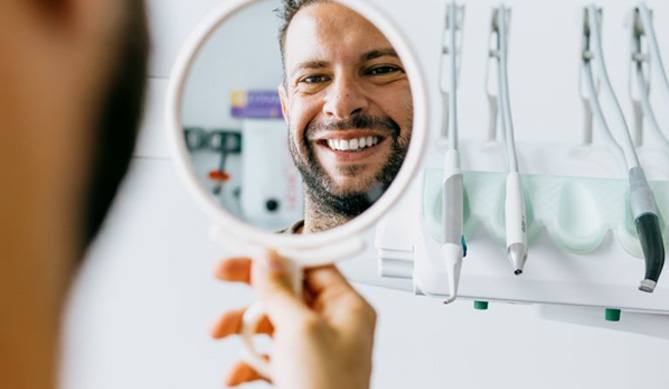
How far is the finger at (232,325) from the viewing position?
0.47m

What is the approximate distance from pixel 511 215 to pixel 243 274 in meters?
0.21

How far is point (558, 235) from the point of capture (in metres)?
0.59

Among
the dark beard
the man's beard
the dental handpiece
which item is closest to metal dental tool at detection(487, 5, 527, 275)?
the dental handpiece

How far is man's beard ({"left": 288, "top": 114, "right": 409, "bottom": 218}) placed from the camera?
49 cm

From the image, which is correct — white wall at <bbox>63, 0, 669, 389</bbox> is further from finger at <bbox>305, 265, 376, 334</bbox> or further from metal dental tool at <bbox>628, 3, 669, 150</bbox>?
finger at <bbox>305, 265, 376, 334</bbox>

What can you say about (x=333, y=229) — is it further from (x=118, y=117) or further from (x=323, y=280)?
(x=118, y=117)

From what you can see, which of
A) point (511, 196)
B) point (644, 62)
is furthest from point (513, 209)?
point (644, 62)

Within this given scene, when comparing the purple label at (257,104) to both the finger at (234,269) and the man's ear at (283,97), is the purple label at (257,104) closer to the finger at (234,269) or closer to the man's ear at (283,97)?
the man's ear at (283,97)

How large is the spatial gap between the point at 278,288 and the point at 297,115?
14 centimetres

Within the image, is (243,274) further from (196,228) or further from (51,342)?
(196,228)

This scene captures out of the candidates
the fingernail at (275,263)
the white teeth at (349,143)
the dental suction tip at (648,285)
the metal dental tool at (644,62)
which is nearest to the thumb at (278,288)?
the fingernail at (275,263)

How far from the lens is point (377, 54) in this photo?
50 centimetres

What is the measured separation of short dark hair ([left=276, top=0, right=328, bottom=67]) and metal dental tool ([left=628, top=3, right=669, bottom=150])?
1.06ft

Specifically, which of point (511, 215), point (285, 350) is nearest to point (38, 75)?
point (285, 350)
